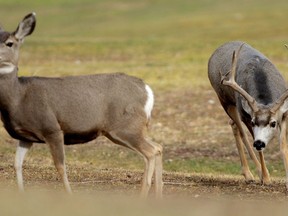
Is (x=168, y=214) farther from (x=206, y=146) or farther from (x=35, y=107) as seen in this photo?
(x=206, y=146)

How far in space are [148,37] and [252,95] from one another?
112 feet

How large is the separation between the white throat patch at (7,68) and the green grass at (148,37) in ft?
19.5

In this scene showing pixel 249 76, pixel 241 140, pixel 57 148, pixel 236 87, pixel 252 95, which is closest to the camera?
pixel 57 148

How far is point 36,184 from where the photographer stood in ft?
42.5

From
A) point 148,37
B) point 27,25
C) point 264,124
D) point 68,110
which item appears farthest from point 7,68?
point 148,37

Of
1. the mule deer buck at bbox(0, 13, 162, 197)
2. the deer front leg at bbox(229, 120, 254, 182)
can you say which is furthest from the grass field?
the mule deer buck at bbox(0, 13, 162, 197)

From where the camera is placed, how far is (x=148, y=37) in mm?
47781

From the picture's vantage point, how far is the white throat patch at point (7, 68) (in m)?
11.7

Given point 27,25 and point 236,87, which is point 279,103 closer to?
point 236,87

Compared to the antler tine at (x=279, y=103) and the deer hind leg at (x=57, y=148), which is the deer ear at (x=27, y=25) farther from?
the antler tine at (x=279, y=103)

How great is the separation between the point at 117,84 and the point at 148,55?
79.8ft

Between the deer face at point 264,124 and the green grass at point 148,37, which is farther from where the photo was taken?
the green grass at point 148,37

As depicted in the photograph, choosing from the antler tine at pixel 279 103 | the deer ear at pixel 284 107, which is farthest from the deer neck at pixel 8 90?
the deer ear at pixel 284 107

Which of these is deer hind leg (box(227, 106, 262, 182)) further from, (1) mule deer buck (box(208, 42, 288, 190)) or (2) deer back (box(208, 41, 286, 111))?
(2) deer back (box(208, 41, 286, 111))
